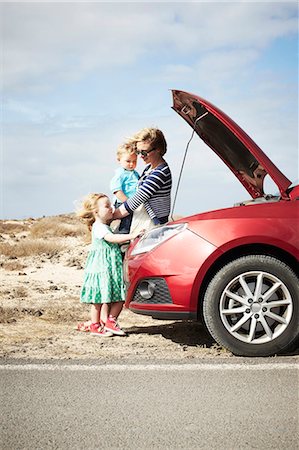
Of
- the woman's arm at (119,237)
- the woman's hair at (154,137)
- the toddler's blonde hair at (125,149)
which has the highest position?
the woman's hair at (154,137)

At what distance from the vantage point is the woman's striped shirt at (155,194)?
6.23m

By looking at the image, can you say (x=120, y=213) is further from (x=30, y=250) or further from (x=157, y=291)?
(x=30, y=250)

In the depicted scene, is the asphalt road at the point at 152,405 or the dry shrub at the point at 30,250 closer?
the asphalt road at the point at 152,405

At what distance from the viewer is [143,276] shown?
17.9 feet

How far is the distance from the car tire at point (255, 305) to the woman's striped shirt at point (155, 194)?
1.33 meters

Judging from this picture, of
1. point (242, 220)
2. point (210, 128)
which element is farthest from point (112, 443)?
point (210, 128)

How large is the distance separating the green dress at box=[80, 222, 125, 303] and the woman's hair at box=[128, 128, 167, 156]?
2.99 feet

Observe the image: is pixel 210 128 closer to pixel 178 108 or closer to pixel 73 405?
pixel 178 108

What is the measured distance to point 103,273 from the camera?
6.38 m

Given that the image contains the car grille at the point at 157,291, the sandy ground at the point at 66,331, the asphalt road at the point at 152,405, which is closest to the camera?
the asphalt road at the point at 152,405

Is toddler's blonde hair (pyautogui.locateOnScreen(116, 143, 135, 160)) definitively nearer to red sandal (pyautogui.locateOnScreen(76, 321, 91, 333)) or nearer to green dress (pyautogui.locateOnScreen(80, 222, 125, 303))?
green dress (pyautogui.locateOnScreen(80, 222, 125, 303))

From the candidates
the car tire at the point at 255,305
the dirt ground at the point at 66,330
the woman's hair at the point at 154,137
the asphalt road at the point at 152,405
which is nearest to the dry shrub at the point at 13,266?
the dirt ground at the point at 66,330

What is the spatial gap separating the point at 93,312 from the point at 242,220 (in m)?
2.01

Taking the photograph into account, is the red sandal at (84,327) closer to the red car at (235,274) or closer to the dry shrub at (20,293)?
the red car at (235,274)
